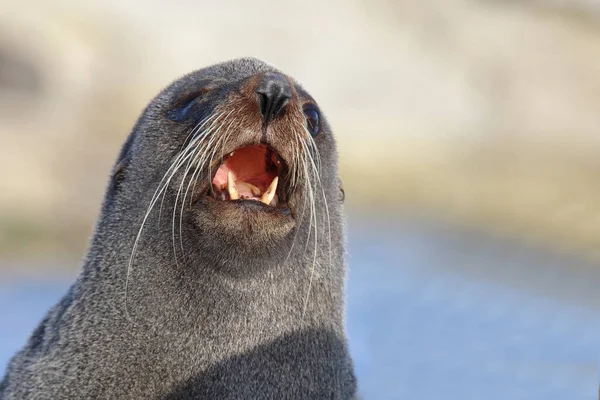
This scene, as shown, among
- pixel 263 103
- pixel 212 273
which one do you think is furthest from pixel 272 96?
pixel 212 273

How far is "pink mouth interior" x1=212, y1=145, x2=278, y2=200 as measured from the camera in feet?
15.9

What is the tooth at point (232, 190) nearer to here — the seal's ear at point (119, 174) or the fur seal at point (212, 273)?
the fur seal at point (212, 273)

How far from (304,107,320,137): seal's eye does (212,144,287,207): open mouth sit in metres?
0.51

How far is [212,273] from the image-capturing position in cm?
466

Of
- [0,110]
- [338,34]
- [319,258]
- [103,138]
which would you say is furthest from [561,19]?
[319,258]

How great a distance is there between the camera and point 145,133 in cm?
534

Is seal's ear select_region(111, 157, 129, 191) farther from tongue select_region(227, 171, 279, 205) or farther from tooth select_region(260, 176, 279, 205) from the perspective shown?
tooth select_region(260, 176, 279, 205)

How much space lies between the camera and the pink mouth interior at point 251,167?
4848 millimetres

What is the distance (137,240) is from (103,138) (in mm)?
20533

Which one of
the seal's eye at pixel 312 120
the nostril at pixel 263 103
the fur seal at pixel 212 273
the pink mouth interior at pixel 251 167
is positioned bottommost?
the fur seal at pixel 212 273

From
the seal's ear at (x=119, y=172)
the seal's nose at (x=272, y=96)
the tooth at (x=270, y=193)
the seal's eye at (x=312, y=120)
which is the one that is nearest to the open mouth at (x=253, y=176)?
the tooth at (x=270, y=193)

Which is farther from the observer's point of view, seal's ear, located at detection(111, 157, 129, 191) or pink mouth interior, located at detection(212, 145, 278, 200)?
seal's ear, located at detection(111, 157, 129, 191)

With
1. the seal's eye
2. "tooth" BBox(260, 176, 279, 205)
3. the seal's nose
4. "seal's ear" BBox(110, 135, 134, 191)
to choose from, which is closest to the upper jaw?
"tooth" BBox(260, 176, 279, 205)

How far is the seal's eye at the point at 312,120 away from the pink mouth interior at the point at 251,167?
1.63 ft
